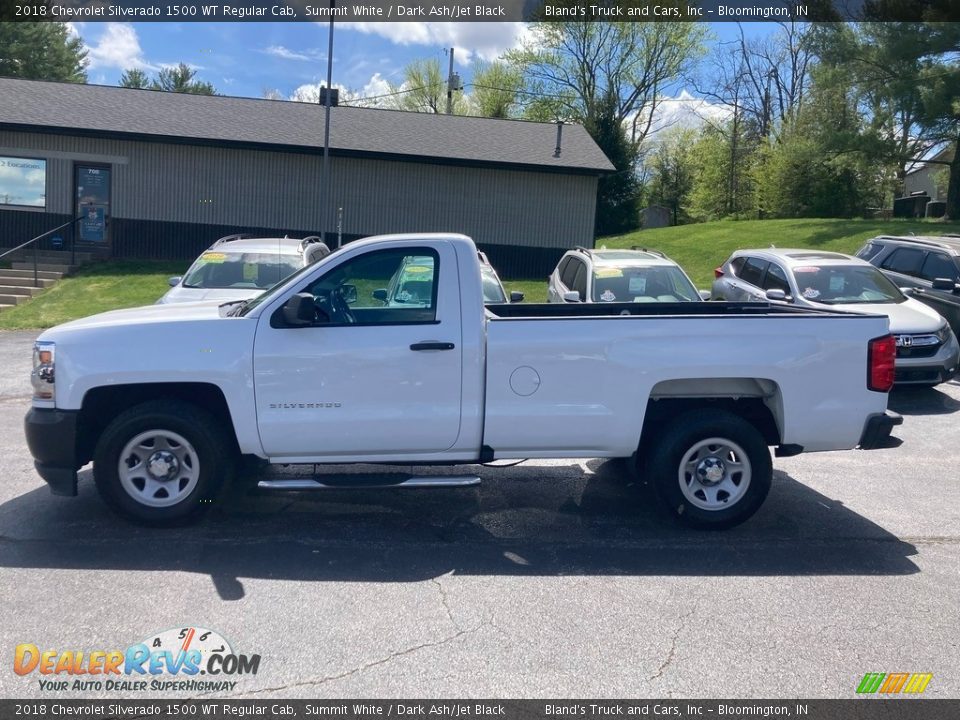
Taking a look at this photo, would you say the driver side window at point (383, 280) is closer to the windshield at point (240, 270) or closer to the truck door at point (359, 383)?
the truck door at point (359, 383)

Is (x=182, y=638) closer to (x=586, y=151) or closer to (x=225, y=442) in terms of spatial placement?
(x=225, y=442)

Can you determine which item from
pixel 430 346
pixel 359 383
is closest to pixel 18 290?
pixel 359 383

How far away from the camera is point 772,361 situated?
607 cm

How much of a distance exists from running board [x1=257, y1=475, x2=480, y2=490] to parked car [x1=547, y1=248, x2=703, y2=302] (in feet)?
19.2

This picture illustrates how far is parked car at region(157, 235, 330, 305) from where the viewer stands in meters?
11.6

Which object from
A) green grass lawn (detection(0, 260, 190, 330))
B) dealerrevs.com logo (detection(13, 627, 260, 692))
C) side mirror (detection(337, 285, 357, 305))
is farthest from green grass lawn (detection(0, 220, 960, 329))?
dealerrevs.com logo (detection(13, 627, 260, 692))

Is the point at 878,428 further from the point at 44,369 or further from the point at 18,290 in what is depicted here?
the point at 18,290

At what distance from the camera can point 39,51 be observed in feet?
157

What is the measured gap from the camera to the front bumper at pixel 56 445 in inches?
229

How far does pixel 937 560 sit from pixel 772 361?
5.41ft

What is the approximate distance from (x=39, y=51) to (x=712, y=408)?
2019 inches

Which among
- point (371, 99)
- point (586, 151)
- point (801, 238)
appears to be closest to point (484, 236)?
point (586, 151)

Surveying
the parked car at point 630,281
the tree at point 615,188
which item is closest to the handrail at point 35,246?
the parked car at point 630,281

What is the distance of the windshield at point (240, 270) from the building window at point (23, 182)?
12.7m
